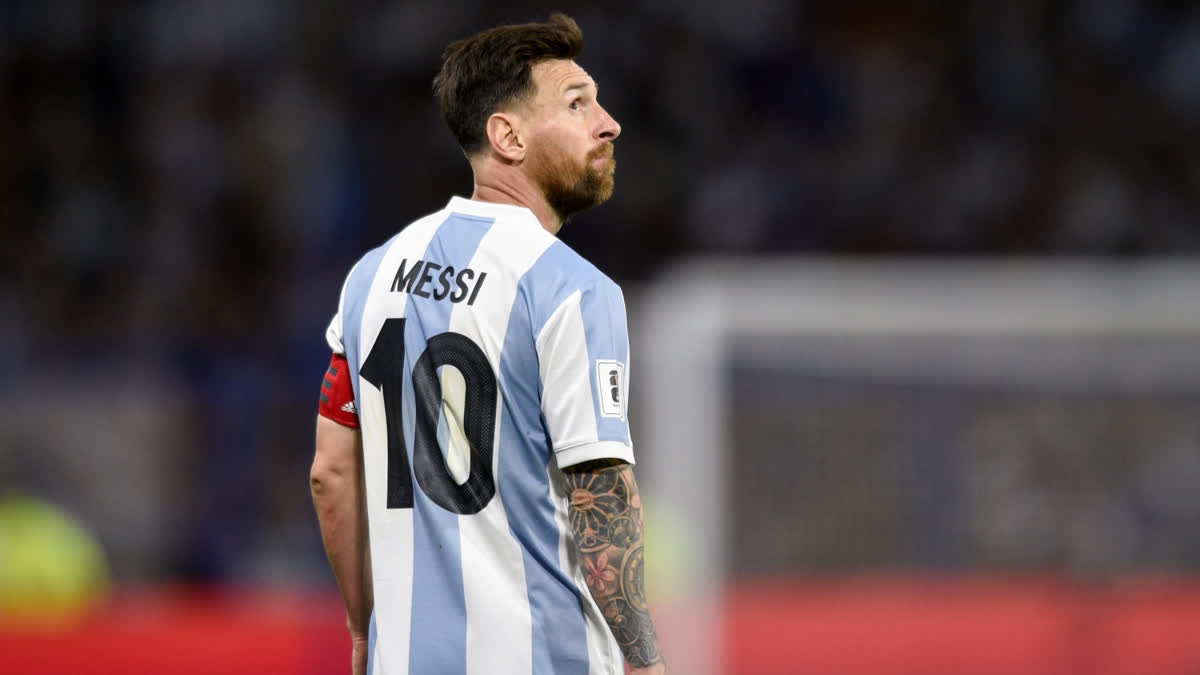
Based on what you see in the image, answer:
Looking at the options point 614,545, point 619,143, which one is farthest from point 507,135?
point 619,143

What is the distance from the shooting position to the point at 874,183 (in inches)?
372

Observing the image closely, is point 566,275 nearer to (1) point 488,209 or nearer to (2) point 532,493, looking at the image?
(1) point 488,209

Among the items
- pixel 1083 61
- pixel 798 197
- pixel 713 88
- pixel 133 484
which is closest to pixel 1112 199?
pixel 1083 61

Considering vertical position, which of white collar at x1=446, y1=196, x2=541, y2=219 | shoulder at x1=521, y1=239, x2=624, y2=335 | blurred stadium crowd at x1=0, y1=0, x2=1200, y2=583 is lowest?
shoulder at x1=521, y1=239, x2=624, y2=335

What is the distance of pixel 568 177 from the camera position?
238 cm

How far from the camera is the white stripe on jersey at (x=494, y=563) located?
2.19 metres

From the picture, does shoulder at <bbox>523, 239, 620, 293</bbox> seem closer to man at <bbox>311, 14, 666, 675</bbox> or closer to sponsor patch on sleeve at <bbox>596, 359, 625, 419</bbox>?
man at <bbox>311, 14, 666, 675</bbox>

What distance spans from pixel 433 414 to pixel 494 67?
0.55m

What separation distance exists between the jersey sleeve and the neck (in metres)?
0.26

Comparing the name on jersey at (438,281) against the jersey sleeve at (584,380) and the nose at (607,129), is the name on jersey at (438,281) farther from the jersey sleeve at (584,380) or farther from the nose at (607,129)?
the nose at (607,129)

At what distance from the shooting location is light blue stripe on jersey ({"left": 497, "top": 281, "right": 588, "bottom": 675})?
7.18ft

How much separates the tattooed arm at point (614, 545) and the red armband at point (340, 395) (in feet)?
1.34

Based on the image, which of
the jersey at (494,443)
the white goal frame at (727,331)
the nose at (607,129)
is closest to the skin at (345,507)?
the jersey at (494,443)

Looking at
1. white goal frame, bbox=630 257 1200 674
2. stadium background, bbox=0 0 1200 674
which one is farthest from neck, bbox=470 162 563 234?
stadium background, bbox=0 0 1200 674
